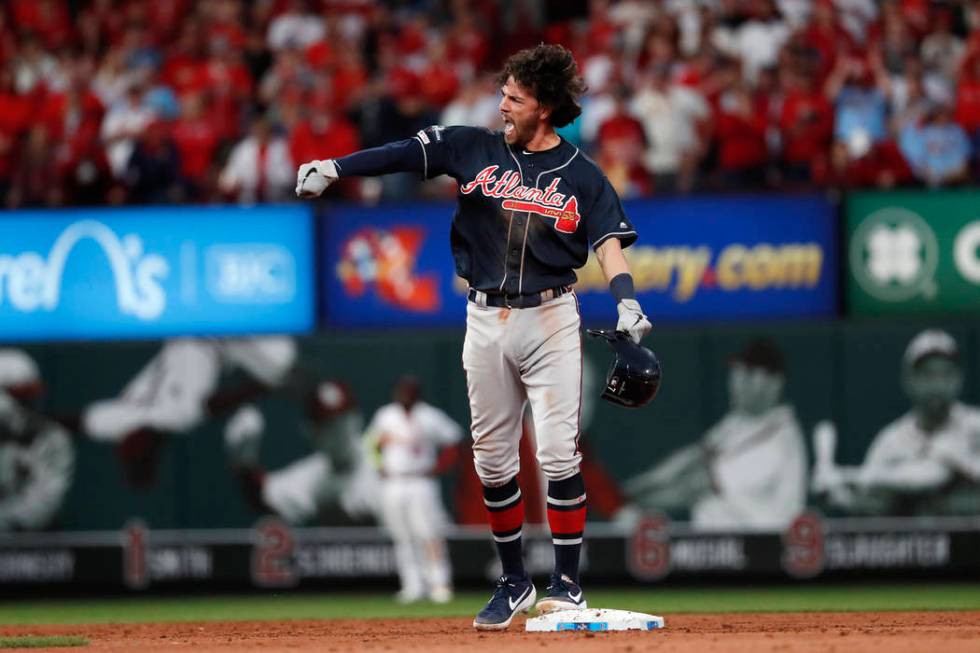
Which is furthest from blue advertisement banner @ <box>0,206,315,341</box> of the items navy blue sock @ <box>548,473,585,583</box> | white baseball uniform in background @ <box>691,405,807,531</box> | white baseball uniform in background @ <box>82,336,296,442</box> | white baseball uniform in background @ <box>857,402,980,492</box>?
navy blue sock @ <box>548,473,585,583</box>

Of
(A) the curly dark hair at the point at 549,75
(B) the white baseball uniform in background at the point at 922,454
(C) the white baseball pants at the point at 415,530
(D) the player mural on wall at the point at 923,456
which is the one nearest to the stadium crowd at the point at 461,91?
(D) the player mural on wall at the point at 923,456

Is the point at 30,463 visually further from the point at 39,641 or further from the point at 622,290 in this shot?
the point at 622,290

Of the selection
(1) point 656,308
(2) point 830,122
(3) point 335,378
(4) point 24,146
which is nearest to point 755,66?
(2) point 830,122

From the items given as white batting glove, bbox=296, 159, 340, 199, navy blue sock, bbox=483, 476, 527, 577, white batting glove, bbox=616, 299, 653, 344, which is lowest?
navy blue sock, bbox=483, 476, 527, 577

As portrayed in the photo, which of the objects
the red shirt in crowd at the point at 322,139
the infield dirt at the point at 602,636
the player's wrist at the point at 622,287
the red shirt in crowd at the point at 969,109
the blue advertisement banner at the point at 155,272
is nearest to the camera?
the infield dirt at the point at 602,636

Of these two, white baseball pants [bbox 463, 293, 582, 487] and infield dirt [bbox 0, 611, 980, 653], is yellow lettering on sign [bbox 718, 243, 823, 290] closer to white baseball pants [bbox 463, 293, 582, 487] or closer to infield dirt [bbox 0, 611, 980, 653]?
infield dirt [bbox 0, 611, 980, 653]

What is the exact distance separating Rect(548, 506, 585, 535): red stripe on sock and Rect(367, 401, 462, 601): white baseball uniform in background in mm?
6338

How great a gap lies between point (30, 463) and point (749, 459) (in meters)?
6.09

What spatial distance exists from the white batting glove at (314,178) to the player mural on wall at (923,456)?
7.90 metres

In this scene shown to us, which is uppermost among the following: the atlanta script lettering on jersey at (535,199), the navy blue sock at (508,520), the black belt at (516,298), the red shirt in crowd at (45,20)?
the red shirt in crowd at (45,20)

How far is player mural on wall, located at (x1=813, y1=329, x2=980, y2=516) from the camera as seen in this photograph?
13406 millimetres

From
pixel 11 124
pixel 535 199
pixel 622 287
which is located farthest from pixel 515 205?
pixel 11 124

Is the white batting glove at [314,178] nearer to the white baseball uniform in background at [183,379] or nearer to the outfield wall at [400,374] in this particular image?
the outfield wall at [400,374]

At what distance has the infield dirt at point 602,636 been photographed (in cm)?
608
